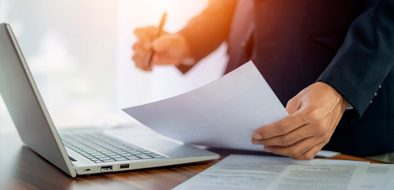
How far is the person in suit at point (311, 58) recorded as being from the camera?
2.19ft

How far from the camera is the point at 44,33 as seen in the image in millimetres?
1561

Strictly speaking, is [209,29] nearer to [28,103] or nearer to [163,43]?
[163,43]

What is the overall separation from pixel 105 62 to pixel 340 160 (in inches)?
48.6

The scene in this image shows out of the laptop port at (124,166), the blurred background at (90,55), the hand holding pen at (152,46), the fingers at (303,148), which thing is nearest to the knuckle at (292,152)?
the fingers at (303,148)

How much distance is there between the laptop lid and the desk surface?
17mm

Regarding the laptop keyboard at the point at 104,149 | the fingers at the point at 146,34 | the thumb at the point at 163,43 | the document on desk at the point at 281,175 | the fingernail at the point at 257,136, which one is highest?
the fingers at the point at 146,34

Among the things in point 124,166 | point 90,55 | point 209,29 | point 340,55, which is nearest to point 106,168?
point 124,166

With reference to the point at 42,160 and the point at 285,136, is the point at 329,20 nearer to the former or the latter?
the point at 285,136

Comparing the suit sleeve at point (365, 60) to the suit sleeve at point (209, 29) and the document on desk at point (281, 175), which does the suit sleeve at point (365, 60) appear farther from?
the suit sleeve at point (209, 29)

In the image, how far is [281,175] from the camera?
61cm

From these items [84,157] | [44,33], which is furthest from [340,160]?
[44,33]

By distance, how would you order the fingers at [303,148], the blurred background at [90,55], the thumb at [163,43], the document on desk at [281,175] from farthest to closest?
the blurred background at [90,55] → the thumb at [163,43] → the fingers at [303,148] → the document on desk at [281,175]

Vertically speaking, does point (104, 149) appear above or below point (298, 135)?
above

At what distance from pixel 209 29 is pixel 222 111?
501 millimetres
